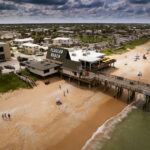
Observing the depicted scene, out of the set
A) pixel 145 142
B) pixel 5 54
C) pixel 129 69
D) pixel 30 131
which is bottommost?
pixel 145 142

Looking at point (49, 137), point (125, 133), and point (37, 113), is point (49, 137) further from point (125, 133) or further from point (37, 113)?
point (125, 133)

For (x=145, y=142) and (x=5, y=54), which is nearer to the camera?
(x=145, y=142)

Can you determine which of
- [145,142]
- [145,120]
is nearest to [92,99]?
[145,120]

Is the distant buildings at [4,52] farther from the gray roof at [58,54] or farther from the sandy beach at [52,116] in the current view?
the sandy beach at [52,116]

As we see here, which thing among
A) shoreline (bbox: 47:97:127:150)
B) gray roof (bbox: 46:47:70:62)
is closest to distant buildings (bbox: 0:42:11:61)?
gray roof (bbox: 46:47:70:62)

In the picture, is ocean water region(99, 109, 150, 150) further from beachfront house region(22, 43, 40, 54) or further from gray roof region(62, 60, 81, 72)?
beachfront house region(22, 43, 40, 54)

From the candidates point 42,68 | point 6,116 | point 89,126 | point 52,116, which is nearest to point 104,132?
point 89,126

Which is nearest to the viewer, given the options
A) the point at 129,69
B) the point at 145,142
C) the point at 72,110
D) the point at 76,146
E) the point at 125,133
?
the point at 76,146
